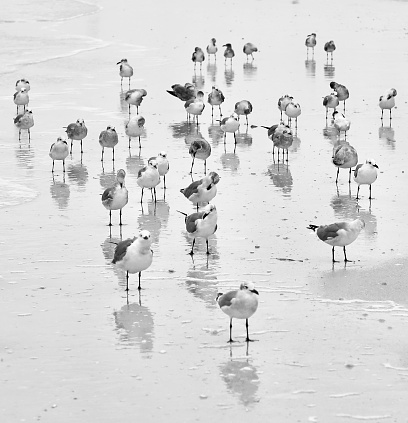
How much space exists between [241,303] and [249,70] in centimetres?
2274

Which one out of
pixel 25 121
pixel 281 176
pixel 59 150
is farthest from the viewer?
pixel 25 121

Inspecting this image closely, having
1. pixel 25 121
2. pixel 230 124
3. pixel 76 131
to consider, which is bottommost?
pixel 76 131

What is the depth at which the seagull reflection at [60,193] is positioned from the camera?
19.1m

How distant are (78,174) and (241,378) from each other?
10.4 meters

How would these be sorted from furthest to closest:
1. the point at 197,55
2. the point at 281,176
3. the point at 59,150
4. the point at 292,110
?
the point at 197,55, the point at 292,110, the point at 59,150, the point at 281,176

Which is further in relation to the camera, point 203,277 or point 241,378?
point 203,277

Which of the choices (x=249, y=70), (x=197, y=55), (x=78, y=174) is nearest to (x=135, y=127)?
(x=78, y=174)

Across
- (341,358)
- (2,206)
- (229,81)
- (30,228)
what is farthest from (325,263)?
(229,81)

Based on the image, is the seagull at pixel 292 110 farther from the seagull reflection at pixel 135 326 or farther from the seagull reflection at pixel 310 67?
the seagull reflection at pixel 135 326

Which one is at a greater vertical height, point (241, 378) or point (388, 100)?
point (388, 100)

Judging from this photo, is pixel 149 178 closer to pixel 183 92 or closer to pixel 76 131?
pixel 76 131

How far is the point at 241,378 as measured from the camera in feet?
38.1

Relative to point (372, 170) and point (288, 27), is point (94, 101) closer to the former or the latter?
point (372, 170)

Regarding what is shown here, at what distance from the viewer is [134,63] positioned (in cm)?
3525
